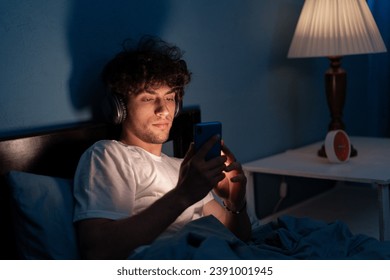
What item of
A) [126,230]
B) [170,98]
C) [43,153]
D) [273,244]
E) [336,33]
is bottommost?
[273,244]

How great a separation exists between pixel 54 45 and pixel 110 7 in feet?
0.77

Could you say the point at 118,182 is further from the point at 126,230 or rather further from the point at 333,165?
the point at 333,165

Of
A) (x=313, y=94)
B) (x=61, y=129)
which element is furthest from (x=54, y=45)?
(x=313, y=94)

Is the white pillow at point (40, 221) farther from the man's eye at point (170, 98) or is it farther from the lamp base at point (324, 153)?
the lamp base at point (324, 153)

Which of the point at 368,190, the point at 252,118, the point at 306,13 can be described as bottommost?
the point at 368,190

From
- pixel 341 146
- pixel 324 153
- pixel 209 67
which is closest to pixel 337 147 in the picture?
pixel 341 146

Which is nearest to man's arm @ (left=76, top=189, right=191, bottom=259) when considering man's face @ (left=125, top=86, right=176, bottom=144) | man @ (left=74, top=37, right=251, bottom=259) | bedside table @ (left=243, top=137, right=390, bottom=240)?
man @ (left=74, top=37, right=251, bottom=259)

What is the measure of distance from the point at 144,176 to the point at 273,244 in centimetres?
36

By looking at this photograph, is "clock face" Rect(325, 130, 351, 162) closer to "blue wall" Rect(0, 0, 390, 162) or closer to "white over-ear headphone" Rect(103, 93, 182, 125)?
"blue wall" Rect(0, 0, 390, 162)

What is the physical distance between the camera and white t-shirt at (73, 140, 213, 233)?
1.14 metres

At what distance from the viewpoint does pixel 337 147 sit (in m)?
1.95

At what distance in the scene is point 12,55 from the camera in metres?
1.29

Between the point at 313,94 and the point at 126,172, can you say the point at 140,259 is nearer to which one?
the point at 126,172
